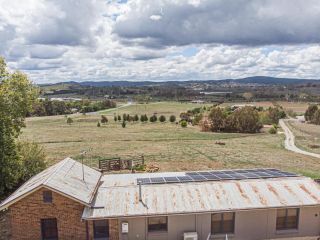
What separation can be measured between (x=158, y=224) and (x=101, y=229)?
3.27 meters

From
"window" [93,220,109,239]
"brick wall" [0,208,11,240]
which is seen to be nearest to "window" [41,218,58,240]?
"window" [93,220,109,239]

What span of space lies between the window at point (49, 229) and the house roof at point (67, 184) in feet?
6.35

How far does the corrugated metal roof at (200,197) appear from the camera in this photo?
736 inches

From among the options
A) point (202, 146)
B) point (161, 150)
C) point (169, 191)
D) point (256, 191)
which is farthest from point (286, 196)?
point (202, 146)

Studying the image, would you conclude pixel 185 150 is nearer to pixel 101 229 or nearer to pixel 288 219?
pixel 288 219

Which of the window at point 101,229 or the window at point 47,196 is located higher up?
the window at point 47,196

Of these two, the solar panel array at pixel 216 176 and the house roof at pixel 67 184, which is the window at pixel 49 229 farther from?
the solar panel array at pixel 216 176

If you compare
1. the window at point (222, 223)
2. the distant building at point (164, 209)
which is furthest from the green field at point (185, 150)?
the window at point (222, 223)

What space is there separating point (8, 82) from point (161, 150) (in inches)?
1120

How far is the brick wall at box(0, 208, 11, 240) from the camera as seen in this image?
21047mm

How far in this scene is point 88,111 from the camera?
157000mm

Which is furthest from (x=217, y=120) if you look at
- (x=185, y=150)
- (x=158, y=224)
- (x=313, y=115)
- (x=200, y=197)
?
(x=158, y=224)

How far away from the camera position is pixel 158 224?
19281 millimetres

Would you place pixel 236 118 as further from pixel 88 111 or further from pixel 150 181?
pixel 88 111
